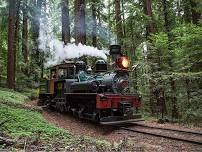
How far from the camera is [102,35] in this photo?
3134cm

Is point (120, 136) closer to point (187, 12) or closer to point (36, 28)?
point (187, 12)

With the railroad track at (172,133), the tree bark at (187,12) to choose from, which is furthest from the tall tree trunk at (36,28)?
the railroad track at (172,133)

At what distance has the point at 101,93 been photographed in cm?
1368

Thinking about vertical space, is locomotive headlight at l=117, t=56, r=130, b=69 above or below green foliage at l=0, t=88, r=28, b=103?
above

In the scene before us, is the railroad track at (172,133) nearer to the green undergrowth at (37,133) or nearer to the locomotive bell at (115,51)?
the green undergrowth at (37,133)

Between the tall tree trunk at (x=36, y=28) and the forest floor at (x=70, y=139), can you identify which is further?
the tall tree trunk at (x=36, y=28)

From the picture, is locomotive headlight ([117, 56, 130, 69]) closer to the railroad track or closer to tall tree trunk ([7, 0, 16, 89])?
the railroad track

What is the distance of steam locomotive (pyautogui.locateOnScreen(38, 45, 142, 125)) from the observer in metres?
13.6

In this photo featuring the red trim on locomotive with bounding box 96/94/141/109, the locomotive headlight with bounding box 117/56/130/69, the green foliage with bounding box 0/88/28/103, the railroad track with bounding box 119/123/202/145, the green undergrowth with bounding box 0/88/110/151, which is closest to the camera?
the green undergrowth with bounding box 0/88/110/151

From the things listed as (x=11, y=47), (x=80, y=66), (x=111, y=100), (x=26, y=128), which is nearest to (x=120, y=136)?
(x=111, y=100)

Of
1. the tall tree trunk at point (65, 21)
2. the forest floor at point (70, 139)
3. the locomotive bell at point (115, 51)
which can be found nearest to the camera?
the forest floor at point (70, 139)

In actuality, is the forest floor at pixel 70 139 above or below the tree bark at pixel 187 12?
below

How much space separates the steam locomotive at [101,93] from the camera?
1363 centimetres

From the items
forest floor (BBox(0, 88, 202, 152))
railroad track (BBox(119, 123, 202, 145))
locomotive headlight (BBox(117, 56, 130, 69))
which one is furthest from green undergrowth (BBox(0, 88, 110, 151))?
locomotive headlight (BBox(117, 56, 130, 69))
